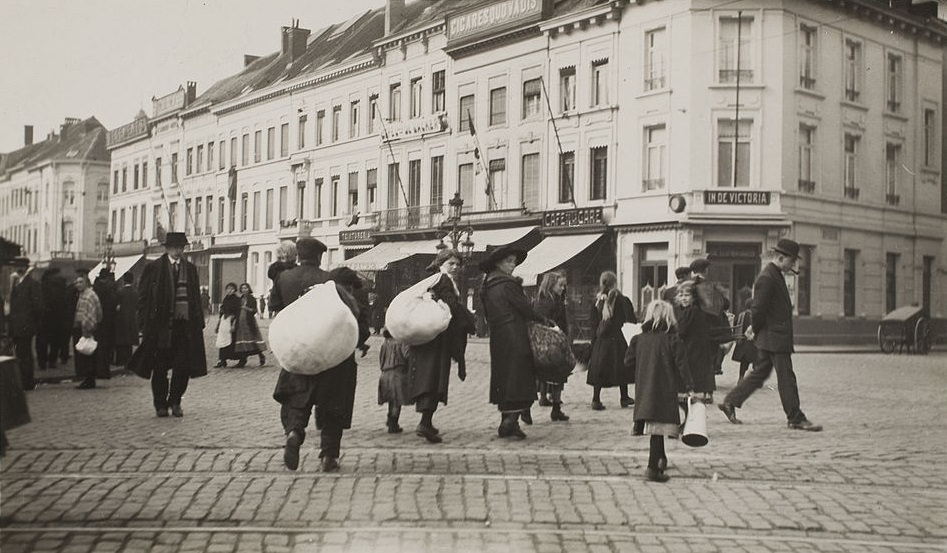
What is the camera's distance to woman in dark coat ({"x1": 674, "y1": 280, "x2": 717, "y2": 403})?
32.3ft

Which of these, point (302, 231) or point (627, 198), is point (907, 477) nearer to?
point (302, 231)

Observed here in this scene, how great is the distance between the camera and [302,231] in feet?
44.6

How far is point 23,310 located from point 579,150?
54.8 feet

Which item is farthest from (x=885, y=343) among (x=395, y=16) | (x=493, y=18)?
(x=395, y=16)

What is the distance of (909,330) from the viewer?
59.2 feet

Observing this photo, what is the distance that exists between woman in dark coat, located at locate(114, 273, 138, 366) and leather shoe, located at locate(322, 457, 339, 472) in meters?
7.50

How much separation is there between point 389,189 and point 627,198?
32.9ft

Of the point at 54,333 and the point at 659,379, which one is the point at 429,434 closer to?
the point at 659,379

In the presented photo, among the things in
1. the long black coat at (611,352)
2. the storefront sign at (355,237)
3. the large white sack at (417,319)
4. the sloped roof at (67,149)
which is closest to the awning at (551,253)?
the long black coat at (611,352)

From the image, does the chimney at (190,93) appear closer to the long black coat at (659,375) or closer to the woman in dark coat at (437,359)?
the woman in dark coat at (437,359)

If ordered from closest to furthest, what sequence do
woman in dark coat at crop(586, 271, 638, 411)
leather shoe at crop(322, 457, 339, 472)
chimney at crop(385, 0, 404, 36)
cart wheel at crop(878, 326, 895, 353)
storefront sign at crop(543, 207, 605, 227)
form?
leather shoe at crop(322, 457, 339, 472), woman in dark coat at crop(586, 271, 638, 411), chimney at crop(385, 0, 404, 36), cart wheel at crop(878, 326, 895, 353), storefront sign at crop(543, 207, 605, 227)

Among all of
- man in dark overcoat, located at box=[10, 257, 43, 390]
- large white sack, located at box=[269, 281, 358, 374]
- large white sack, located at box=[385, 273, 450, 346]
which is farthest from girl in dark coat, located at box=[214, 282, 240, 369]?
large white sack, located at box=[269, 281, 358, 374]

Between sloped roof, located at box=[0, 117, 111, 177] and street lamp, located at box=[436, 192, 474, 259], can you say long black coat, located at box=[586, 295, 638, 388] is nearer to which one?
street lamp, located at box=[436, 192, 474, 259]

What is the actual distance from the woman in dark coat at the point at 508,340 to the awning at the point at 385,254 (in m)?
2.89
